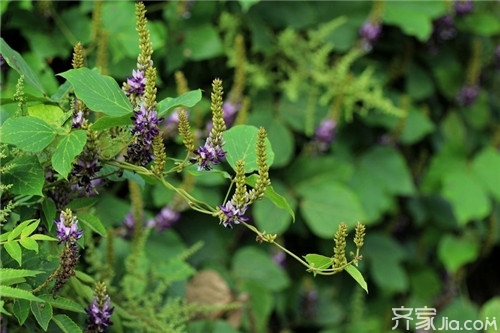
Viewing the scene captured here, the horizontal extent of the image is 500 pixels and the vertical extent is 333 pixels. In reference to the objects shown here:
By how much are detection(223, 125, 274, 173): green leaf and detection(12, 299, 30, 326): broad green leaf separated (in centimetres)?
34

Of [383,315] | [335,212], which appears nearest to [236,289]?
Answer: [335,212]

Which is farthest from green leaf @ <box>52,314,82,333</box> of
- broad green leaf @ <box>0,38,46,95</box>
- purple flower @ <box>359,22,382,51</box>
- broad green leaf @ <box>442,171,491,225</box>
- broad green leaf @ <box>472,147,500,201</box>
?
broad green leaf @ <box>472,147,500,201</box>

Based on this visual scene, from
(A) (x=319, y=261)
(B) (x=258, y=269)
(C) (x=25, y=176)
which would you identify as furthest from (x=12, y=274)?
(B) (x=258, y=269)

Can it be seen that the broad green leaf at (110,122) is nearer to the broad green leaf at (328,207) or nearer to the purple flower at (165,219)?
the purple flower at (165,219)

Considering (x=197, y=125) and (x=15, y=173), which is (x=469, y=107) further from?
(x=15, y=173)

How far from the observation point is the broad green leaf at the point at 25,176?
1164 mm

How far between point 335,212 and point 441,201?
0.74 m

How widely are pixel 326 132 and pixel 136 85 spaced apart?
1418mm

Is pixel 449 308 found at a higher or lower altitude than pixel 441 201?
lower

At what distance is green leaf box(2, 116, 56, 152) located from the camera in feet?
3.65

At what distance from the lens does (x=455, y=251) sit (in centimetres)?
303

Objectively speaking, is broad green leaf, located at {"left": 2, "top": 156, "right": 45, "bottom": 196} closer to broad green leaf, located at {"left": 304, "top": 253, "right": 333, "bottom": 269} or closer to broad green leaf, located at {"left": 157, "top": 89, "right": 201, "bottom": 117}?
broad green leaf, located at {"left": 157, "top": 89, "right": 201, "bottom": 117}

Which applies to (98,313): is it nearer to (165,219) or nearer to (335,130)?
(165,219)

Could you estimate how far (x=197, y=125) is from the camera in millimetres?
2254
